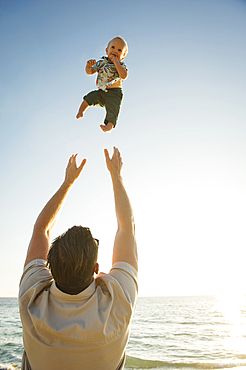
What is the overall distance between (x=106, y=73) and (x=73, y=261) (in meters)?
3.25

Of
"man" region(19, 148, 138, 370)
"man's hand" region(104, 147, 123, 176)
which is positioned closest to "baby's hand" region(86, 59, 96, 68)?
"man's hand" region(104, 147, 123, 176)

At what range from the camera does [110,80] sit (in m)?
4.11

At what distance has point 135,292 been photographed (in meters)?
1.63

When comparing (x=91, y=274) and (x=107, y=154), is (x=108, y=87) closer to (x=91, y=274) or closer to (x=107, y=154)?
(x=107, y=154)

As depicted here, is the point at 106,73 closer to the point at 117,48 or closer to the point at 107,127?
the point at 117,48

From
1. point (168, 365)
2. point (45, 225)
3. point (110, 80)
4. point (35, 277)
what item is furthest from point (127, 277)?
point (168, 365)

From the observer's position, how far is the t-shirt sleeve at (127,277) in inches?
61.8

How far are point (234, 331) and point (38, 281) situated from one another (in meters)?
18.7

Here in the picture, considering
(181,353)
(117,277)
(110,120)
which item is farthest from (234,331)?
(117,277)

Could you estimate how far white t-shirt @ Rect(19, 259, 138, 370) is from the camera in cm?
146

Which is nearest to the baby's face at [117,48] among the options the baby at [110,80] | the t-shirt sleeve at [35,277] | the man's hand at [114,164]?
the baby at [110,80]

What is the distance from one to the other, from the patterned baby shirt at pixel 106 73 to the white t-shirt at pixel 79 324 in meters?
3.24

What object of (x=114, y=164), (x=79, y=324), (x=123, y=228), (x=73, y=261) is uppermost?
(x=114, y=164)

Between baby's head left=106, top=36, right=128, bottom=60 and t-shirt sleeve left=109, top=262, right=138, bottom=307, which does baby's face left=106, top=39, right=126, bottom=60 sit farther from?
t-shirt sleeve left=109, top=262, right=138, bottom=307
